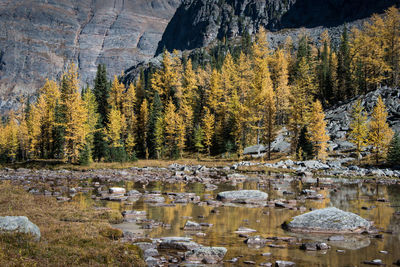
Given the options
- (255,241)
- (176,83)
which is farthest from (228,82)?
(255,241)

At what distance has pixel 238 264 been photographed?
33.3ft

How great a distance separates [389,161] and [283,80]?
2653 centimetres

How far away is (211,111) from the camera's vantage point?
6950 cm

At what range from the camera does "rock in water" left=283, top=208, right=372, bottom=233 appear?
14078 millimetres

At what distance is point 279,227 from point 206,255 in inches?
222

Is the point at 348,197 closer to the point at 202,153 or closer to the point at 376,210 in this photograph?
the point at 376,210

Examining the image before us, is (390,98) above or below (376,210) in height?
above

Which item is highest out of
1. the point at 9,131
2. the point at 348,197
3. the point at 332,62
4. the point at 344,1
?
the point at 344,1

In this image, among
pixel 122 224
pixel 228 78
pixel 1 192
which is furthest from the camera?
pixel 228 78

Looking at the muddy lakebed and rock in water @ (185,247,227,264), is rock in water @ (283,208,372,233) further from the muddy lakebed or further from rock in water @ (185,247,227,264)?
rock in water @ (185,247,227,264)

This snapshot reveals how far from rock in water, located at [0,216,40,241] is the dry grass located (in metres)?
0.31

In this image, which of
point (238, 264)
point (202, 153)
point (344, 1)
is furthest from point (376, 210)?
point (344, 1)

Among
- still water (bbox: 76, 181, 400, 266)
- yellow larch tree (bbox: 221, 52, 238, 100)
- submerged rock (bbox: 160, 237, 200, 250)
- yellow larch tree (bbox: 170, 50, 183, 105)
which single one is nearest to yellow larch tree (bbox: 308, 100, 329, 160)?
yellow larch tree (bbox: 221, 52, 238, 100)

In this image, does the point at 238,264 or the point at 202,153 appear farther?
the point at 202,153
